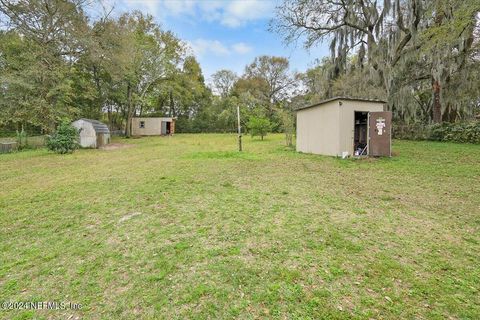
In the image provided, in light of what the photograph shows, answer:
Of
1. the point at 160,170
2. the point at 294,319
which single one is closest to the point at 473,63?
the point at 160,170

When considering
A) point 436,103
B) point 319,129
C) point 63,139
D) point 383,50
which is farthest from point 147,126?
point 436,103

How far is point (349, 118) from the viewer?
836cm

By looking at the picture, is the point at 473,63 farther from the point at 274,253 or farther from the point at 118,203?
the point at 118,203

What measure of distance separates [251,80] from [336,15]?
67.8 ft

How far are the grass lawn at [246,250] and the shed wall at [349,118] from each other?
3.39 metres

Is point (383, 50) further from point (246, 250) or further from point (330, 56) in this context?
point (246, 250)

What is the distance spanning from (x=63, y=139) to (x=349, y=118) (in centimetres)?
1210

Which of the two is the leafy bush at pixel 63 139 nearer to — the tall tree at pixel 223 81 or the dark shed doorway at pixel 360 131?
the dark shed doorway at pixel 360 131

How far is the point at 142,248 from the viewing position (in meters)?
2.60

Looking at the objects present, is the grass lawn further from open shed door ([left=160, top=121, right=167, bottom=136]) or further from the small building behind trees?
open shed door ([left=160, top=121, right=167, bottom=136])

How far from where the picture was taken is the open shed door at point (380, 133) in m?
8.23

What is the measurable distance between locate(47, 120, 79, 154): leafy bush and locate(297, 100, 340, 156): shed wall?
1038 cm

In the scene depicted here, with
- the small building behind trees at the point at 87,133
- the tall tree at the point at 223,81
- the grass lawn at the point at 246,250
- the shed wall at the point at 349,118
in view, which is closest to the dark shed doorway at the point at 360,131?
the shed wall at the point at 349,118

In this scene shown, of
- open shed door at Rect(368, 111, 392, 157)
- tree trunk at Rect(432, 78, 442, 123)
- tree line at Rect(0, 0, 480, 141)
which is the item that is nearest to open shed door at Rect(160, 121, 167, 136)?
tree line at Rect(0, 0, 480, 141)
